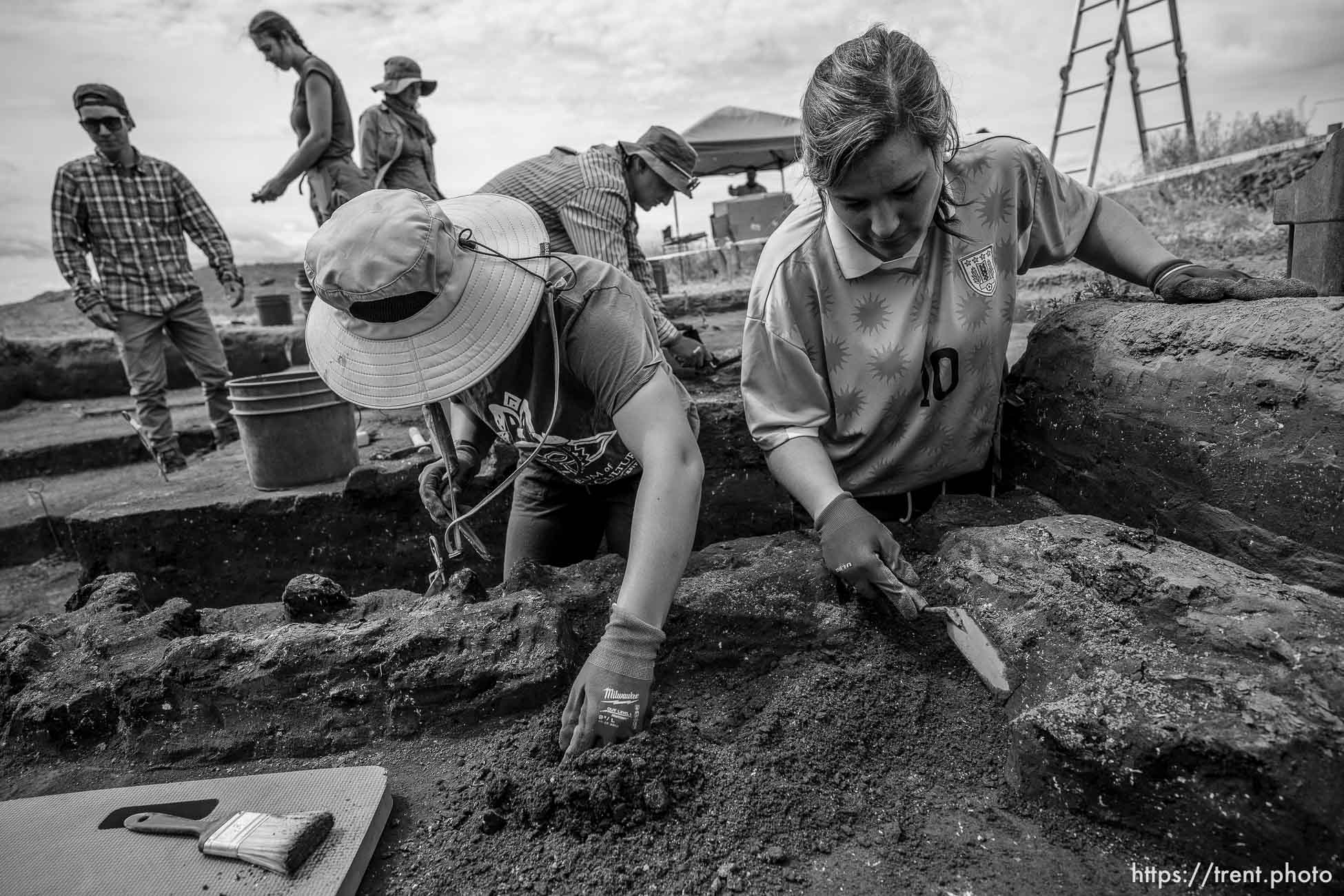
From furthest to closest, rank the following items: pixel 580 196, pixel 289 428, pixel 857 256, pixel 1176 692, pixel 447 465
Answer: pixel 289 428
pixel 580 196
pixel 447 465
pixel 857 256
pixel 1176 692

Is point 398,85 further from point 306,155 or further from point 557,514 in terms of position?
point 557,514

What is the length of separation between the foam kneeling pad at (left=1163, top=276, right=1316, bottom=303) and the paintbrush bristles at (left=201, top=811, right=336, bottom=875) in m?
1.97

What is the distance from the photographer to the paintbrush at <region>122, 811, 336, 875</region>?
1130 millimetres

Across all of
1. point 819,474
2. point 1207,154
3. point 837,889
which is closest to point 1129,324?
point 819,474

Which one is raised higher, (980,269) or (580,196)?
(580,196)

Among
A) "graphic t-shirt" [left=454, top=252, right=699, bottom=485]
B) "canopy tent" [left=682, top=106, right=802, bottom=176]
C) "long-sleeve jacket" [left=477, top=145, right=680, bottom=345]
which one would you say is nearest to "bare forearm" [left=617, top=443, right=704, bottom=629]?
"graphic t-shirt" [left=454, top=252, right=699, bottom=485]

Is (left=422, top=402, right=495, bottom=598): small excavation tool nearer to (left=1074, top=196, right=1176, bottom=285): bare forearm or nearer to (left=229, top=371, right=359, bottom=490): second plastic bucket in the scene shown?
(left=1074, top=196, right=1176, bottom=285): bare forearm

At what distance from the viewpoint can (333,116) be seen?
4.21 m

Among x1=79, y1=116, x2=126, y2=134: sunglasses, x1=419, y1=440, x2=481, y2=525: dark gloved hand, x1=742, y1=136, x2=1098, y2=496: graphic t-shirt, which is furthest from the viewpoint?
x1=79, y1=116, x2=126, y2=134: sunglasses

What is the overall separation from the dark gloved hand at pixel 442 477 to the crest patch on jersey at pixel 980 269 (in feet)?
4.30

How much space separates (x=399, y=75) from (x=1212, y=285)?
4.02 m

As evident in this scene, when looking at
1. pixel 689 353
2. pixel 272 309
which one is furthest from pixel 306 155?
pixel 272 309

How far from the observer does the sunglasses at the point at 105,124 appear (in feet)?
12.7

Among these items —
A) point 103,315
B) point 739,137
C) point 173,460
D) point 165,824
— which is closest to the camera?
point 165,824
